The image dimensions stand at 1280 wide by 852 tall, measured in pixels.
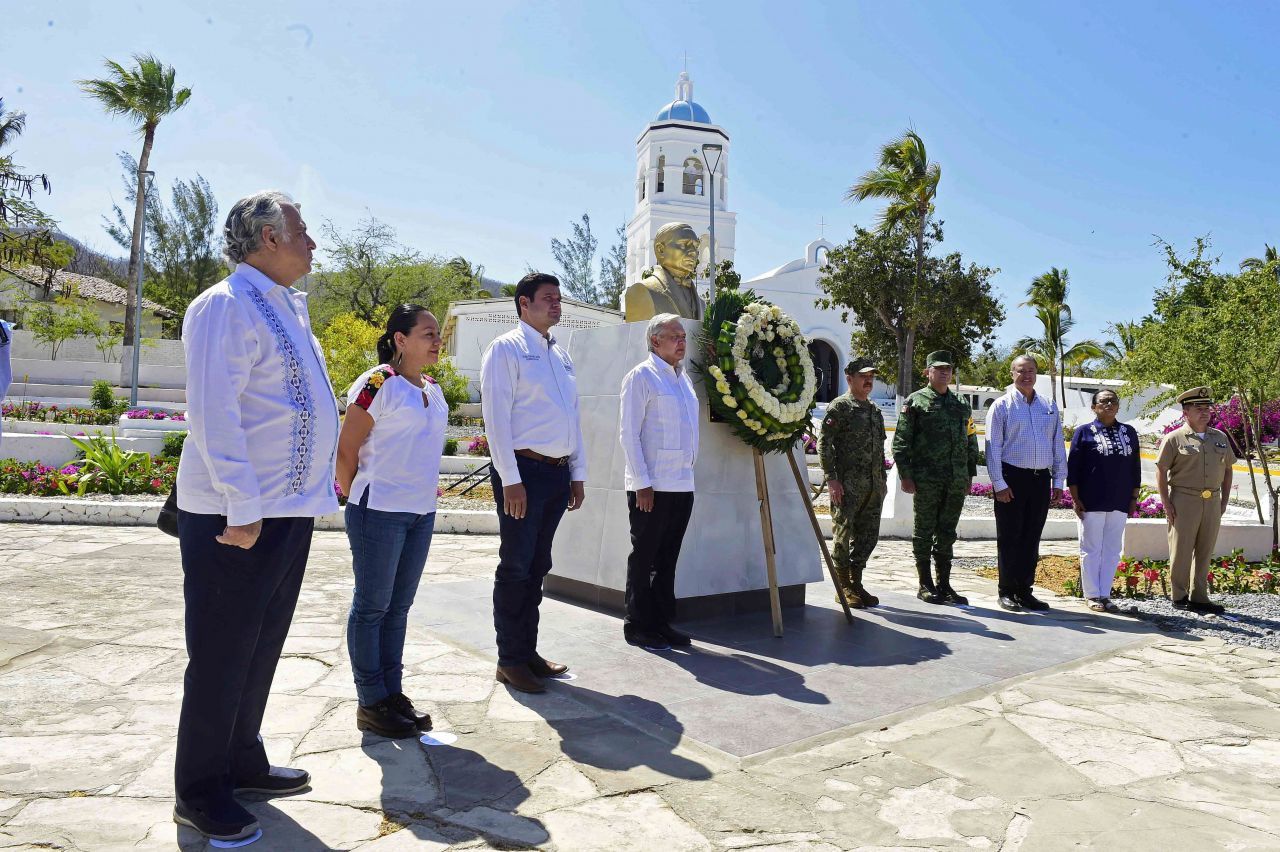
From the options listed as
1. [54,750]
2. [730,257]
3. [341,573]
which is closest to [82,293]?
[730,257]

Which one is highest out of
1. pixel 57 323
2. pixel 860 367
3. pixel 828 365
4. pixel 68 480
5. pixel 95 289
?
pixel 95 289

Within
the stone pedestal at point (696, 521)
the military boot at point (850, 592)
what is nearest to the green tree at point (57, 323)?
the stone pedestal at point (696, 521)

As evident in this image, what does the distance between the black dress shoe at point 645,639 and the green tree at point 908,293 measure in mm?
27568

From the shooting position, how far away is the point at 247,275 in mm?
2684

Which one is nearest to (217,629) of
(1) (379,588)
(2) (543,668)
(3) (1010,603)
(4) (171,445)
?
(1) (379,588)

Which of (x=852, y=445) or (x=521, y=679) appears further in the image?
(x=852, y=445)

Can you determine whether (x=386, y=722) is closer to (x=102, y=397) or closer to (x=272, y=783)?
(x=272, y=783)

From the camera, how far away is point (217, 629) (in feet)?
8.59

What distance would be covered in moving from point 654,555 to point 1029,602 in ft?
11.1

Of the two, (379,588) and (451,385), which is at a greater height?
(451,385)

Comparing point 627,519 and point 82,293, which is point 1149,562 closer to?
point 627,519

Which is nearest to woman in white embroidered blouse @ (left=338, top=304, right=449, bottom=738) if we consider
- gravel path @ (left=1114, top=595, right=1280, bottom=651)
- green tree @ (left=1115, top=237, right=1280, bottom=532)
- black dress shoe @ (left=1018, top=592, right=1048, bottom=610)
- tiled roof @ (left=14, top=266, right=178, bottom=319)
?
black dress shoe @ (left=1018, top=592, right=1048, bottom=610)

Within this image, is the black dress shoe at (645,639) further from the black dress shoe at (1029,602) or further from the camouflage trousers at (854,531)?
the black dress shoe at (1029,602)

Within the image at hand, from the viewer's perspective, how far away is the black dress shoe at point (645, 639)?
5117mm
